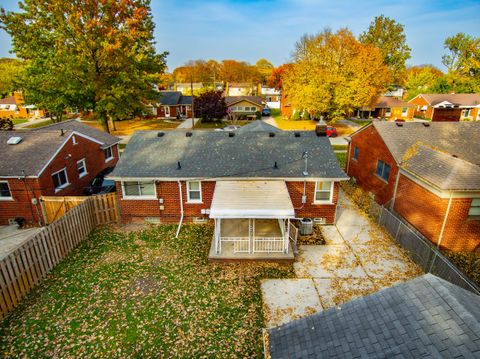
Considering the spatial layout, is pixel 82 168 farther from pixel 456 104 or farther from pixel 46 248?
pixel 456 104

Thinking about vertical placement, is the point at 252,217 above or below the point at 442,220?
above

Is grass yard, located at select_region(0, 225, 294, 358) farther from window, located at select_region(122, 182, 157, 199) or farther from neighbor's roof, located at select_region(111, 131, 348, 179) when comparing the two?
neighbor's roof, located at select_region(111, 131, 348, 179)

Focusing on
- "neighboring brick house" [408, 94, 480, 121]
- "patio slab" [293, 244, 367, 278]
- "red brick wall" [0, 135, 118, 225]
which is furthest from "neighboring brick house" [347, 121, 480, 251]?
"neighboring brick house" [408, 94, 480, 121]

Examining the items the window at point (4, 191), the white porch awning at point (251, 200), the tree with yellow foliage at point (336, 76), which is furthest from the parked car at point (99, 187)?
the tree with yellow foliage at point (336, 76)

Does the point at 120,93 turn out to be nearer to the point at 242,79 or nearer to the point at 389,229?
the point at 389,229

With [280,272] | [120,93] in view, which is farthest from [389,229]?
[120,93]

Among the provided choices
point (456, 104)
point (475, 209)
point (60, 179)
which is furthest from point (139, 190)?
point (456, 104)
